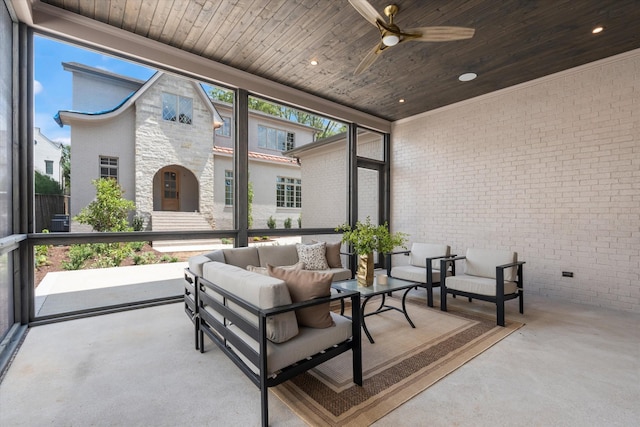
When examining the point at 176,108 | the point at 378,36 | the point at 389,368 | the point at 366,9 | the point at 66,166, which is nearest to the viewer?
the point at 389,368

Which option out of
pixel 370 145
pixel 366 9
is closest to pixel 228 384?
→ pixel 366 9

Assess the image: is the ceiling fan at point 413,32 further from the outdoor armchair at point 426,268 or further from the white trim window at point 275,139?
the white trim window at point 275,139

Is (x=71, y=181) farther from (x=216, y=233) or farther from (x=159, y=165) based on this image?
(x=216, y=233)

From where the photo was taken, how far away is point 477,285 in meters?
3.63

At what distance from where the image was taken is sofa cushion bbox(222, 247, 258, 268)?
361 cm

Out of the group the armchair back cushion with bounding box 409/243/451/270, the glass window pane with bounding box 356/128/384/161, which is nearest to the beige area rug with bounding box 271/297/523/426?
the armchair back cushion with bounding box 409/243/451/270

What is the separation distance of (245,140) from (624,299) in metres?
5.69

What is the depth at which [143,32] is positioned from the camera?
11.8ft

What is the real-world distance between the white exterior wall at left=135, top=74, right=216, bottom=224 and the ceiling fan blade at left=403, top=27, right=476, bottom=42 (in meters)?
3.55

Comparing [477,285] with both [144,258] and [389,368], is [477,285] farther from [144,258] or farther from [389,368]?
[144,258]

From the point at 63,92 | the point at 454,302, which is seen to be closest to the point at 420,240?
the point at 454,302

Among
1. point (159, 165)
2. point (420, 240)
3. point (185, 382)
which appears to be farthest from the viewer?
point (420, 240)

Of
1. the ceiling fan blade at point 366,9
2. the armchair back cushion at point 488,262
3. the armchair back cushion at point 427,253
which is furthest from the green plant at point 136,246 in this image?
the armchair back cushion at point 488,262

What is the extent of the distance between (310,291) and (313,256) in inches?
94.5
